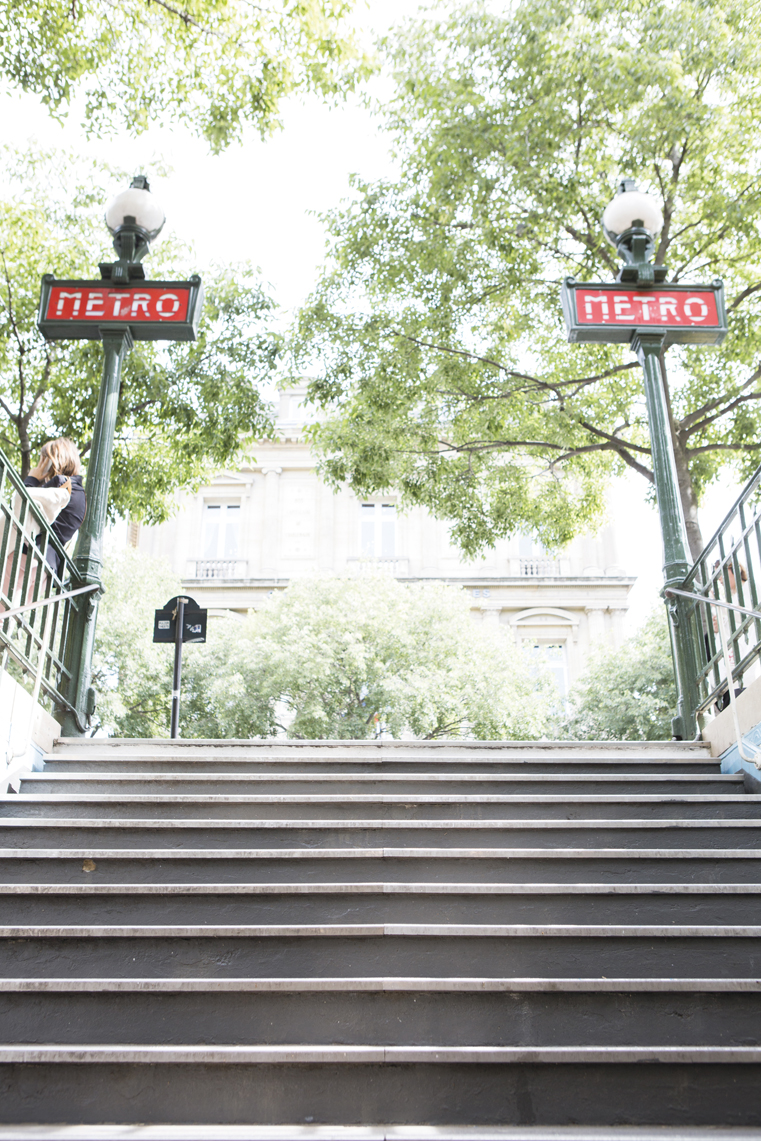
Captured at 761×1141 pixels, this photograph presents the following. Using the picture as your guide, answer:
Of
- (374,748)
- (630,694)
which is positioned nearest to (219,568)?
(630,694)

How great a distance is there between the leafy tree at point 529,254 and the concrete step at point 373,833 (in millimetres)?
6983

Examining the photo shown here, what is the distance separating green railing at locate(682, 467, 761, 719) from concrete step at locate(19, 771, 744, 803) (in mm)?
906

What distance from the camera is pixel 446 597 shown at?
2436 cm

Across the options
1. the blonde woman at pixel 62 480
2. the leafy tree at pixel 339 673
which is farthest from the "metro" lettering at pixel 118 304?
the leafy tree at pixel 339 673

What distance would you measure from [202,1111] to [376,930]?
3.20 ft

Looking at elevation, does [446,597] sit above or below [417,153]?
below

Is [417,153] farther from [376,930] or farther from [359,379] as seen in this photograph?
[376,930]

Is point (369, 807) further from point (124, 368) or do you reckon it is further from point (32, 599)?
point (124, 368)

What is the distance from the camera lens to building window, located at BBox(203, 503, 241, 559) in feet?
109

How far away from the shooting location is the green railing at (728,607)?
5.56 m

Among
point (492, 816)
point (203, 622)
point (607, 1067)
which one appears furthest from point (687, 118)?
point (607, 1067)

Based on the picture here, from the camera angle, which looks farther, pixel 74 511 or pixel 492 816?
pixel 74 511

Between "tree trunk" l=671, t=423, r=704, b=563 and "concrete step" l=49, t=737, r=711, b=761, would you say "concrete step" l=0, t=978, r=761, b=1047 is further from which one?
"tree trunk" l=671, t=423, r=704, b=563

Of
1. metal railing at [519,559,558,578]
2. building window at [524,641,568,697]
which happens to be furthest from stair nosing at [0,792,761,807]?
metal railing at [519,559,558,578]
